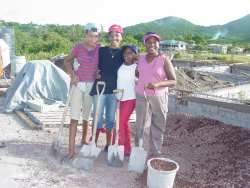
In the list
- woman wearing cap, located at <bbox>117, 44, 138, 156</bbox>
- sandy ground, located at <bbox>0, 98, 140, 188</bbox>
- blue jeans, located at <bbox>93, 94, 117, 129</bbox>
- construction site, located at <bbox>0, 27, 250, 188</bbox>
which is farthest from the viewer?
blue jeans, located at <bbox>93, 94, 117, 129</bbox>

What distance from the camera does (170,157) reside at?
496 centimetres

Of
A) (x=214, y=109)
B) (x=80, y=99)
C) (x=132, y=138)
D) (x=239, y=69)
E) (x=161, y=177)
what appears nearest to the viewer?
(x=161, y=177)

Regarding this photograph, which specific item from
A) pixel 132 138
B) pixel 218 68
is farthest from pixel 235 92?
pixel 218 68

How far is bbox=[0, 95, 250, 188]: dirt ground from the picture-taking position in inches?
161

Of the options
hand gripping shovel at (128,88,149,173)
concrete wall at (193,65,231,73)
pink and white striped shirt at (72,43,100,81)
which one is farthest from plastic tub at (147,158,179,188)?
concrete wall at (193,65,231,73)

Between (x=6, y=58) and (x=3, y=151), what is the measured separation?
7.18 metres

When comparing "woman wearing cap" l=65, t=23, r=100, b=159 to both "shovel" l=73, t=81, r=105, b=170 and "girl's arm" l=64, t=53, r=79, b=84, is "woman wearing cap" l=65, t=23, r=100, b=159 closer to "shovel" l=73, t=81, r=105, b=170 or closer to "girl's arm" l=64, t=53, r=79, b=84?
"girl's arm" l=64, t=53, r=79, b=84

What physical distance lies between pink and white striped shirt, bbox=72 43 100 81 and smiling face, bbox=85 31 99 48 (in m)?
0.06

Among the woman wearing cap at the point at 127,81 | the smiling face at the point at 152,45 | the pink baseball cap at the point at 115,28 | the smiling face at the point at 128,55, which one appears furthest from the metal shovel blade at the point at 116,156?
the pink baseball cap at the point at 115,28

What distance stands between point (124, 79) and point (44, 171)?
1.45 metres

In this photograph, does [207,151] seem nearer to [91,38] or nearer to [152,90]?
[152,90]

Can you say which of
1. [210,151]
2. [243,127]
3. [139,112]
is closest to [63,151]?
[139,112]

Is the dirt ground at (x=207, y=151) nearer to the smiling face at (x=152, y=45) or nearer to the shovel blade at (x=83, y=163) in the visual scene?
the shovel blade at (x=83, y=163)

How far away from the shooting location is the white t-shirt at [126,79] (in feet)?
14.5
